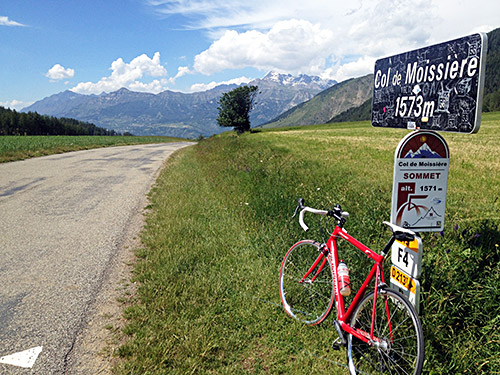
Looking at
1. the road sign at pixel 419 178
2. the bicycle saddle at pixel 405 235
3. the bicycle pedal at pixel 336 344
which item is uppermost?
the road sign at pixel 419 178

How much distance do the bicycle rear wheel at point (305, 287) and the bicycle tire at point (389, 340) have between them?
0.50 meters

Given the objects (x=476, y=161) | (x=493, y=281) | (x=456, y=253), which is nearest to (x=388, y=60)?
(x=456, y=253)

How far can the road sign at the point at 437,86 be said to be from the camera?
9.94 feet

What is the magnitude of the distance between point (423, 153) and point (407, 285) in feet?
4.24

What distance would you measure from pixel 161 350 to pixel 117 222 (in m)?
4.97

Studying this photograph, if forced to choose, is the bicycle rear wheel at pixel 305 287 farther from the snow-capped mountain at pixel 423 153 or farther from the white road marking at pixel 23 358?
the white road marking at pixel 23 358

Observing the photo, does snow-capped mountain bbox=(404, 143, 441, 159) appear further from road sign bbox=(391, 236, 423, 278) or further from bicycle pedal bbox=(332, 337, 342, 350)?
bicycle pedal bbox=(332, 337, 342, 350)

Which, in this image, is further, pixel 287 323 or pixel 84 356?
pixel 287 323

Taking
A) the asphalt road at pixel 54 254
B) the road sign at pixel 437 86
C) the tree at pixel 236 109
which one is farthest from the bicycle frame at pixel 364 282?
the tree at pixel 236 109

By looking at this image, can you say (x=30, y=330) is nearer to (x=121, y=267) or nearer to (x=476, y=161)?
(x=121, y=267)

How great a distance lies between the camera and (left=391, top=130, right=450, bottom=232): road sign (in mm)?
3338

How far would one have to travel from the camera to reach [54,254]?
19.0 feet

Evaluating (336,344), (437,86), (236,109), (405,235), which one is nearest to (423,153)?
(437,86)

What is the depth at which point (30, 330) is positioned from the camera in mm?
3693
